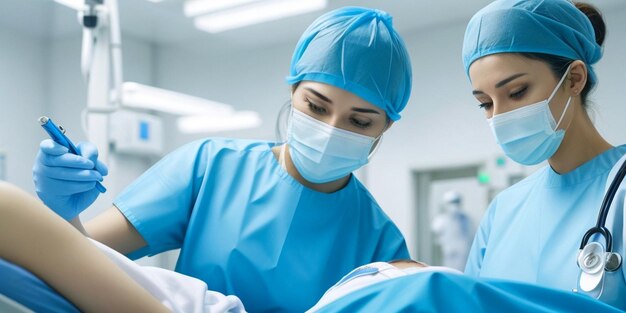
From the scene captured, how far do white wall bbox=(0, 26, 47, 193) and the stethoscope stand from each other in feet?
17.1

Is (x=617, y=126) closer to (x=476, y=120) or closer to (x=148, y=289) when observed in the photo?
Answer: (x=476, y=120)

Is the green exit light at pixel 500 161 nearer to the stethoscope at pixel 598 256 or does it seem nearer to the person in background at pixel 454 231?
the person in background at pixel 454 231

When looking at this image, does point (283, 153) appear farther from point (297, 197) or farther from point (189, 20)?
point (189, 20)

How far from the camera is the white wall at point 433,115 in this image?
5.25 metres

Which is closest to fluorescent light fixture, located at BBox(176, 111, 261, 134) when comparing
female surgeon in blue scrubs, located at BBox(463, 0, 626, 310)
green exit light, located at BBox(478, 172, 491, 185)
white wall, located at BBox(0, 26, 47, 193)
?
white wall, located at BBox(0, 26, 47, 193)

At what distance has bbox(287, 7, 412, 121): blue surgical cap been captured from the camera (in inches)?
71.0

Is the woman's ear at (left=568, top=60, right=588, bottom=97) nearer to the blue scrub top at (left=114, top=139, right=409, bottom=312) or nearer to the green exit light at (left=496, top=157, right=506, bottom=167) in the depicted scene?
the blue scrub top at (left=114, top=139, right=409, bottom=312)

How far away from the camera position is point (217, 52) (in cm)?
699

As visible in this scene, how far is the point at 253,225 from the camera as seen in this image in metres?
1.85

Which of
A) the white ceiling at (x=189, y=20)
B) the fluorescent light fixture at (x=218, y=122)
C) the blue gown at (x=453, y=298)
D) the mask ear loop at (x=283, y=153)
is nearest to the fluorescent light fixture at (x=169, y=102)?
the fluorescent light fixture at (x=218, y=122)

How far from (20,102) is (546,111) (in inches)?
214

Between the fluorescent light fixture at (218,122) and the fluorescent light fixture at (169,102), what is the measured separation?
11 centimetres

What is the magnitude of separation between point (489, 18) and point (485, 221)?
0.54 metres

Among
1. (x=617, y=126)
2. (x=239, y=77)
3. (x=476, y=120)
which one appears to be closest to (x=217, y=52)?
(x=239, y=77)
